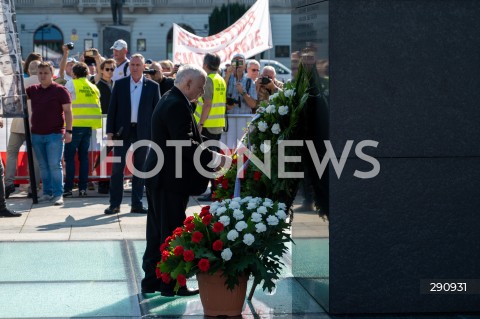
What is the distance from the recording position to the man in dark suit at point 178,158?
721 cm

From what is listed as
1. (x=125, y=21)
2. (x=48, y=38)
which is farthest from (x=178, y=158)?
(x=48, y=38)

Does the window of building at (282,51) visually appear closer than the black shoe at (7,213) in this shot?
No

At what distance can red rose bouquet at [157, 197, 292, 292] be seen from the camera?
654 cm

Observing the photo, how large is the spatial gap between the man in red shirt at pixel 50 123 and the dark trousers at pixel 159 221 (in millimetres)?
5526

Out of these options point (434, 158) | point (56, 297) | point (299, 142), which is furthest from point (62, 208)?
point (434, 158)

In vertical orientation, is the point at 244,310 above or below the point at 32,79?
below

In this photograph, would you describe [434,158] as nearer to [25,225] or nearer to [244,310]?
[244,310]

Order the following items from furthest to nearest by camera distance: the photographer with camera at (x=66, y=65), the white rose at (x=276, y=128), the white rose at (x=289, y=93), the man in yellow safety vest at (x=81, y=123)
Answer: the photographer with camera at (x=66, y=65) < the man in yellow safety vest at (x=81, y=123) < the white rose at (x=289, y=93) < the white rose at (x=276, y=128)

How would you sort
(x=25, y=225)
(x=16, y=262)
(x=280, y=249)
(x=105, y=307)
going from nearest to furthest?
(x=280, y=249), (x=105, y=307), (x=16, y=262), (x=25, y=225)

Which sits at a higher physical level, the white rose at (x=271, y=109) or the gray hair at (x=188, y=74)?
the gray hair at (x=188, y=74)

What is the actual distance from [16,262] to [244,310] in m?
2.82

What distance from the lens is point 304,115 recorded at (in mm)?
7324

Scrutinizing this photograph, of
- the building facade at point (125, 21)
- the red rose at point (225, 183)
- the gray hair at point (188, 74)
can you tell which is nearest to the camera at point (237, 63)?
the red rose at point (225, 183)

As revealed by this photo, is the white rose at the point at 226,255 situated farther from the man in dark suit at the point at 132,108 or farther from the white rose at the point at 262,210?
the man in dark suit at the point at 132,108
